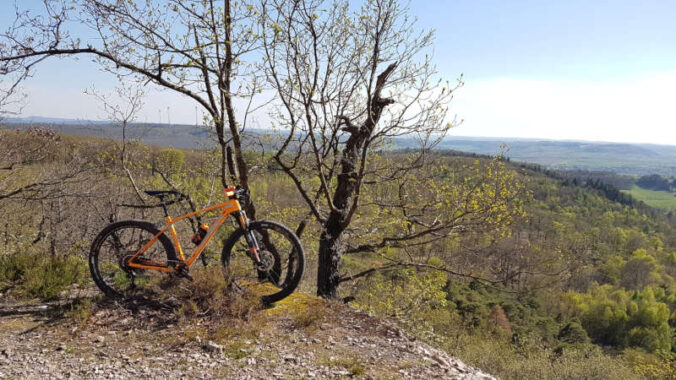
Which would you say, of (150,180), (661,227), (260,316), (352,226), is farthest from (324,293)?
(661,227)

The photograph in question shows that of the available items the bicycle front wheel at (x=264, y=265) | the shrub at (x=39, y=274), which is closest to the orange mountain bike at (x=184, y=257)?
the bicycle front wheel at (x=264, y=265)

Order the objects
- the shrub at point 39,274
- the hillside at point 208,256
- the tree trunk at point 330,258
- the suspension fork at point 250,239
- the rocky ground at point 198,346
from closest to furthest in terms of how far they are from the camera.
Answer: the rocky ground at point 198,346 < the hillside at point 208,256 < the suspension fork at point 250,239 < the shrub at point 39,274 < the tree trunk at point 330,258

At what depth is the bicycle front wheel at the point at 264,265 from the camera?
193 inches

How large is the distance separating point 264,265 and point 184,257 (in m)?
1.02

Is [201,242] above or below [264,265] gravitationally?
above

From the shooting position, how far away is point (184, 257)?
198 inches

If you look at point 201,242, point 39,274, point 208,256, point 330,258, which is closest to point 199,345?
point 201,242

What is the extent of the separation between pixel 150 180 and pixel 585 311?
6531cm

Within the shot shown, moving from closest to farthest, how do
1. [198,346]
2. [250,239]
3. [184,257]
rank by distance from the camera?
[198,346] → [250,239] → [184,257]

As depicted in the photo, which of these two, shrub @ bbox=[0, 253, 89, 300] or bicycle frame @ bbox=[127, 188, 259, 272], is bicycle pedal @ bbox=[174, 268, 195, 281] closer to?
bicycle frame @ bbox=[127, 188, 259, 272]

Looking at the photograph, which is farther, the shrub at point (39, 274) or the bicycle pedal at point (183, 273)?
the shrub at point (39, 274)

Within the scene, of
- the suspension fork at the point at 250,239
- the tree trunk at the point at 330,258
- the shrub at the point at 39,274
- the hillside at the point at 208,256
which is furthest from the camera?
the tree trunk at the point at 330,258

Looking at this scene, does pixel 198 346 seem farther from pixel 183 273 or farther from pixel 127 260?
pixel 127 260

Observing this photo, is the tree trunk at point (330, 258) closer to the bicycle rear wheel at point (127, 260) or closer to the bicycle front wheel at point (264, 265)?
the bicycle front wheel at point (264, 265)
